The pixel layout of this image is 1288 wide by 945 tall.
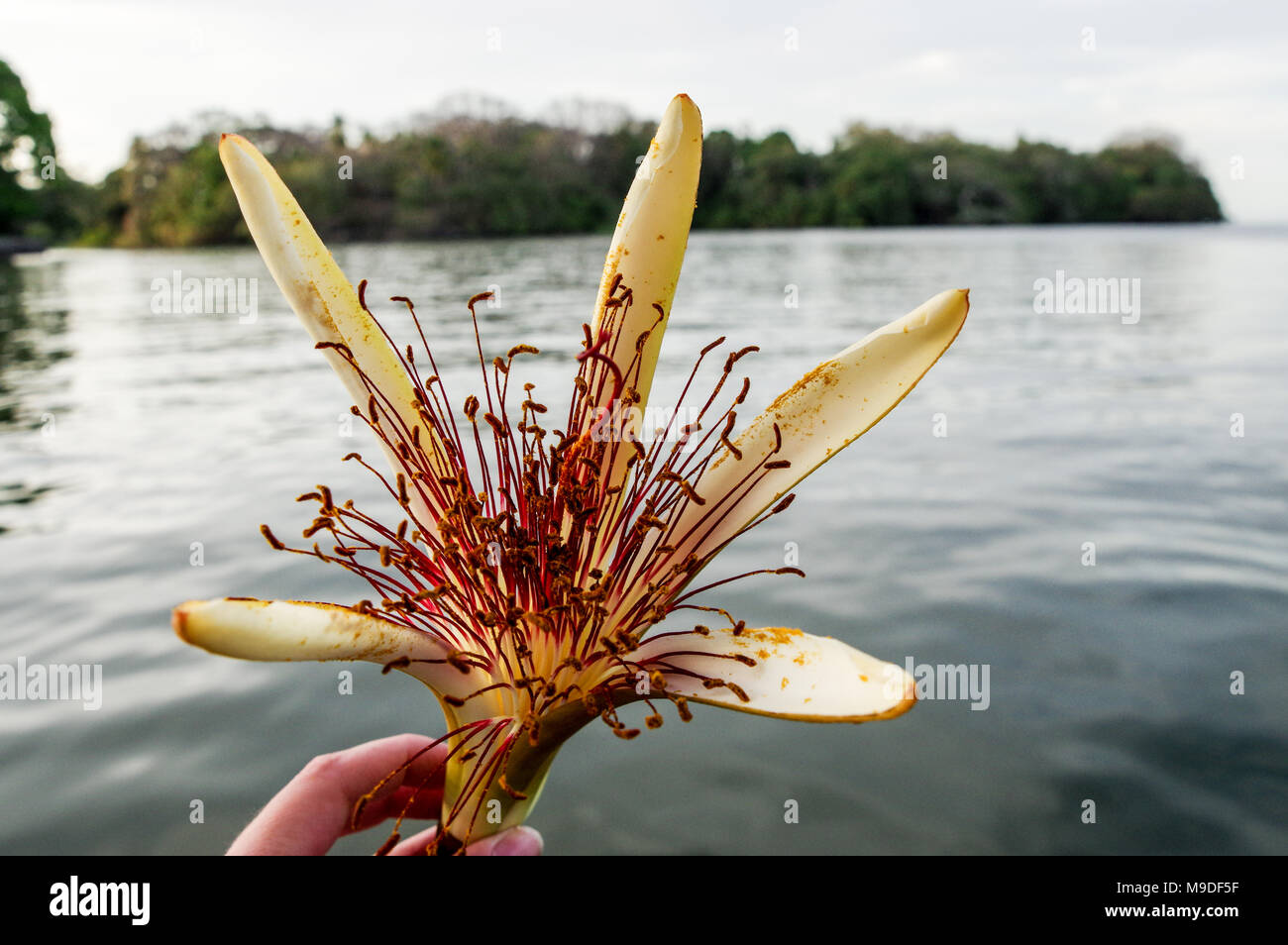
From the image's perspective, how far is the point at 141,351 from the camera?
17172 millimetres

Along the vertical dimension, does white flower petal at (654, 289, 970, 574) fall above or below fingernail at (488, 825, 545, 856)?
above

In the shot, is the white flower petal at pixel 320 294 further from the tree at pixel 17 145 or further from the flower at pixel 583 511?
the tree at pixel 17 145

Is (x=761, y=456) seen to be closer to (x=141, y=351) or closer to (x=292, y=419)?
(x=292, y=419)

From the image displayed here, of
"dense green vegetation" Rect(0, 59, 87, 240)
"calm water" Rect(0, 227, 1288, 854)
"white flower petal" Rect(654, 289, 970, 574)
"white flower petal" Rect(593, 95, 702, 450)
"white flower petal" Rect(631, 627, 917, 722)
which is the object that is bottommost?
"calm water" Rect(0, 227, 1288, 854)

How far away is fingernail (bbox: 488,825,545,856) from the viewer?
1.53 meters

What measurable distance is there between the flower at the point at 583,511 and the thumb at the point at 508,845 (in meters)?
0.02

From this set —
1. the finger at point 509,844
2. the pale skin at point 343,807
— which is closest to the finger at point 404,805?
the pale skin at point 343,807

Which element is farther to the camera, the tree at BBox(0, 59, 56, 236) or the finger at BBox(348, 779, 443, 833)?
the tree at BBox(0, 59, 56, 236)

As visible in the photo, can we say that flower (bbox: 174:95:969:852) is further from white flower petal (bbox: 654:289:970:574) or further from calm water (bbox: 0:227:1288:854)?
calm water (bbox: 0:227:1288:854)

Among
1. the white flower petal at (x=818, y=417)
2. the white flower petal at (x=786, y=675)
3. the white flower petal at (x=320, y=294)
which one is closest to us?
the white flower petal at (x=786, y=675)

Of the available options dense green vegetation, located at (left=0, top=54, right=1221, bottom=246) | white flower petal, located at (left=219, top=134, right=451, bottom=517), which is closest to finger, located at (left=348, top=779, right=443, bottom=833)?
white flower petal, located at (left=219, top=134, right=451, bottom=517)

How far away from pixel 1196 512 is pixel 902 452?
250 cm

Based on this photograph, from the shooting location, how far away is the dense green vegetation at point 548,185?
65.6 metres
